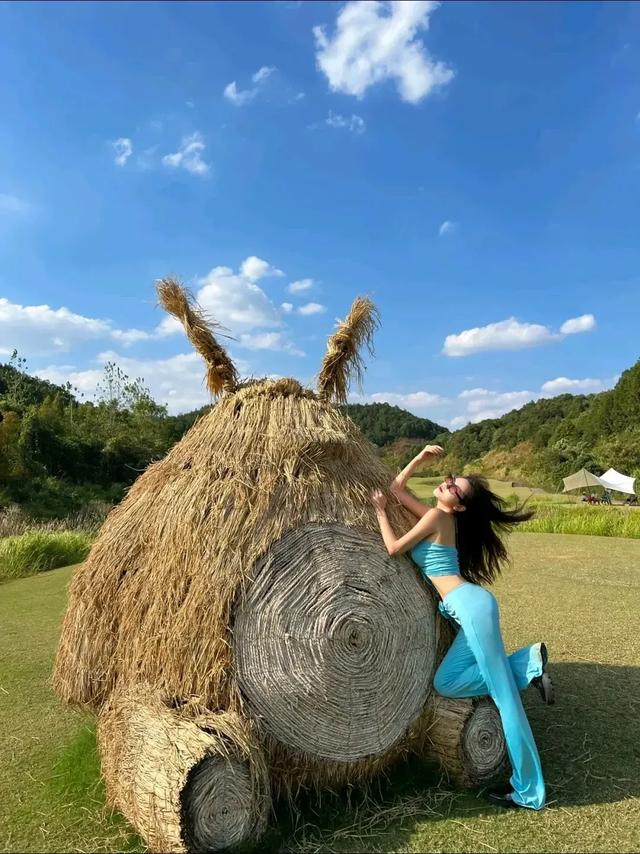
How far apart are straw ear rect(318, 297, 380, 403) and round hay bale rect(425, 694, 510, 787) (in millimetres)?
1743

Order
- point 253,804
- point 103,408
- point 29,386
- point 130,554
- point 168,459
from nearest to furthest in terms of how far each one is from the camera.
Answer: point 253,804
point 130,554
point 168,459
point 103,408
point 29,386

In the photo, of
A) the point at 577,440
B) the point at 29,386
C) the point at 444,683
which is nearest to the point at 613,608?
the point at 444,683

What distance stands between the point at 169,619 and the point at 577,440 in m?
40.2

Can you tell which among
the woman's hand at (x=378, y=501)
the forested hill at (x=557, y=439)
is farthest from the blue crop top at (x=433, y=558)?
the forested hill at (x=557, y=439)

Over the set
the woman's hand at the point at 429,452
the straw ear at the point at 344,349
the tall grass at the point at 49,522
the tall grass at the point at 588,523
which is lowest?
the tall grass at the point at 49,522

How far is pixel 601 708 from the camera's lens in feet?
15.1

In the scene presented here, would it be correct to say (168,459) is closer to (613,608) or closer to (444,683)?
(444,683)

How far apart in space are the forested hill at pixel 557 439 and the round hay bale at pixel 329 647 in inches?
1222

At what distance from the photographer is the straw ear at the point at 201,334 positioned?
3635 millimetres

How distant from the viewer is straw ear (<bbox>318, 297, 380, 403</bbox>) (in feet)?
12.2

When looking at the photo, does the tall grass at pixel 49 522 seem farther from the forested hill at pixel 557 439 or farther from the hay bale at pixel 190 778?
the forested hill at pixel 557 439

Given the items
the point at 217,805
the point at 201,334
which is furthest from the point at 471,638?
the point at 201,334

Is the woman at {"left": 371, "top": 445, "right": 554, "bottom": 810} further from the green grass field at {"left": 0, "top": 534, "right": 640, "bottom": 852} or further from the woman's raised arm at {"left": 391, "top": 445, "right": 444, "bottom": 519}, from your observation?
the green grass field at {"left": 0, "top": 534, "right": 640, "bottom": 852}

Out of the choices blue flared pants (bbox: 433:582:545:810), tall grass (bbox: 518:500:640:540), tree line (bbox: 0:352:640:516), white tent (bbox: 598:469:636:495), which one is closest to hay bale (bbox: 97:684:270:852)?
blue flared pants (bbox: 433:582:545:810)
